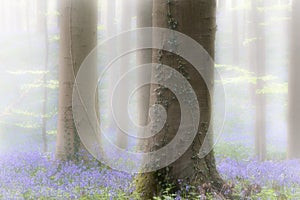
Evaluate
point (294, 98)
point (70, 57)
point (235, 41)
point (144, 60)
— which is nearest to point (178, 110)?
point (70, 57)

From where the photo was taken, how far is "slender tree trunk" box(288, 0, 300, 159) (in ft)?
31.5

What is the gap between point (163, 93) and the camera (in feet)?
16.6

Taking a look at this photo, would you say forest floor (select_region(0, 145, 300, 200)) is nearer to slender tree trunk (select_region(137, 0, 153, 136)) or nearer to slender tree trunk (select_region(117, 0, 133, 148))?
slender tree trunk (select_region(137, 0, 153, 136))

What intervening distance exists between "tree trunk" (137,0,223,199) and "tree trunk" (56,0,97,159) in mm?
2937

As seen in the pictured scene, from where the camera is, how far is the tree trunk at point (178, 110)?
4992 mm

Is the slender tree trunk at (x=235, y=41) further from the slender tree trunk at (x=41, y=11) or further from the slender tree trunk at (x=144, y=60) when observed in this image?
the slender tree trunk at (x=144, y=60)

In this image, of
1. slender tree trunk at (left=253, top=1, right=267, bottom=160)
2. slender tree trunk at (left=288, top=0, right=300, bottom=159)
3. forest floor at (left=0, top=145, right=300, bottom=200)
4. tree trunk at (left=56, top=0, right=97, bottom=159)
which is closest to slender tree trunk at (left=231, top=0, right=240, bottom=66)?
slender tree trunk at (left=253, top=1, right=267, bottom=160)

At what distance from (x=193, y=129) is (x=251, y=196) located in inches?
40.0

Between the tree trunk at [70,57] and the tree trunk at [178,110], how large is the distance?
294 cm

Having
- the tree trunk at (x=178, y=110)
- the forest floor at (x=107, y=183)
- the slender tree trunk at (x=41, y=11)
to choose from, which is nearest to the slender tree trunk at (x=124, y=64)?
the slender tree trunk at (x=41, y=11)

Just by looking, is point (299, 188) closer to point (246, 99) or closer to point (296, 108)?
point (296, 108)

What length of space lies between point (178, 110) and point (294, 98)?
5530mm

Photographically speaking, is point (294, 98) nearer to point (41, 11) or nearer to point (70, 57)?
point (70, 57)

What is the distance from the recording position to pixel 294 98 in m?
9.65
